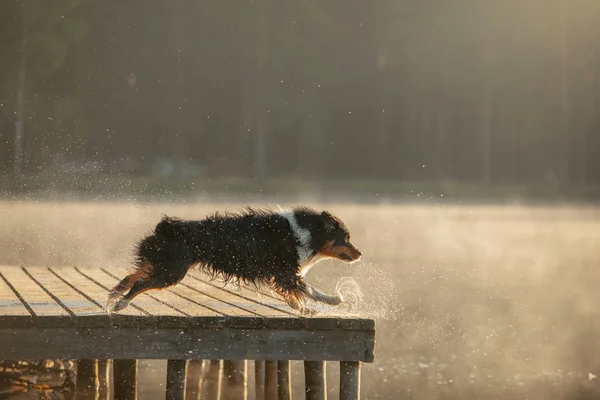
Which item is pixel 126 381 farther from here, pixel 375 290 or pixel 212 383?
pixel 375 290

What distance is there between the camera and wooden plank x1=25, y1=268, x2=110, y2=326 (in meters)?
8.23

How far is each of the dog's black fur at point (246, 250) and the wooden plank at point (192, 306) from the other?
27cm

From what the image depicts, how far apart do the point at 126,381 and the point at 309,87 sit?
48140 millimetres

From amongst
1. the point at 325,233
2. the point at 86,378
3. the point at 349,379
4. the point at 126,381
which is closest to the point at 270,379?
the point at 86,378

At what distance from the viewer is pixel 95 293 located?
9922 mm

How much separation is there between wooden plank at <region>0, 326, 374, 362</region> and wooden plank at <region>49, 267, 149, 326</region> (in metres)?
0.06

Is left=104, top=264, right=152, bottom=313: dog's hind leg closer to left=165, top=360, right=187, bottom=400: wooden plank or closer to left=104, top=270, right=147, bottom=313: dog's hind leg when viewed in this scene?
left=104, top=270, right=147, bottom=313: dog's hind leg

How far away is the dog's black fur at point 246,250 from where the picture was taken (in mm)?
8875

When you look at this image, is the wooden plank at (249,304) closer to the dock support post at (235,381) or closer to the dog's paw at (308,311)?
the dog's paw at (308,311)

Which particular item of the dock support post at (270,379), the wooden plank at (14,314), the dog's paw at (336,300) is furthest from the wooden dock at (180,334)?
the dock support post at (270,379)

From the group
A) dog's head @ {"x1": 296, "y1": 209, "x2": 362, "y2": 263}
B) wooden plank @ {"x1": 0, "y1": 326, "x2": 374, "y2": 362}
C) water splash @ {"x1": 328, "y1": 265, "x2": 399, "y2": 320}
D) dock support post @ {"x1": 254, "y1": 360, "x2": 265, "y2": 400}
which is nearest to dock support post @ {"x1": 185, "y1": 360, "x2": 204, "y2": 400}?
dock support post @ {"x1": 254, "y1": 360, "x2": 265, "y2": 400}

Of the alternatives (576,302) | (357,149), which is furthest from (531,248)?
(357,149)

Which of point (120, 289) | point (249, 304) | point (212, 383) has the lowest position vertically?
point (212, 383)

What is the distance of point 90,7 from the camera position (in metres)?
48.4
